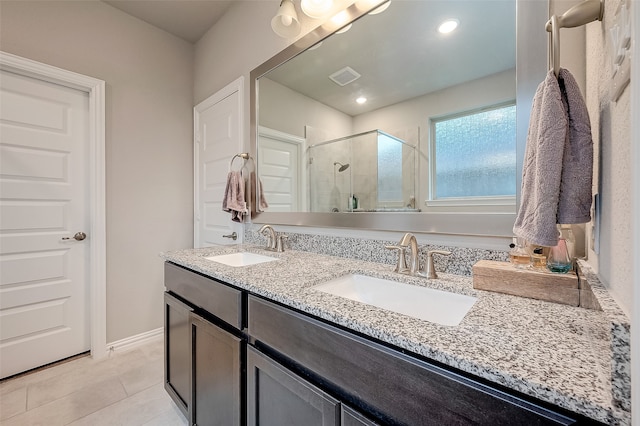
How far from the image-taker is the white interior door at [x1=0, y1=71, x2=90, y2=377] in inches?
67.1

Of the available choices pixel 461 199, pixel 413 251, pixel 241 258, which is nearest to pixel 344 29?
pixel 461 199

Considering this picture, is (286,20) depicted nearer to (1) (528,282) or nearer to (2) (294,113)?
(2) (294,113)

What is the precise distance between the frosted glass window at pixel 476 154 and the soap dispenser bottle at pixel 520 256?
0.57 feet

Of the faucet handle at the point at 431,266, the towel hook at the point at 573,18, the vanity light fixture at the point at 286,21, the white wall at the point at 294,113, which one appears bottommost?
Answer: the faucet handle at the point at 431,266

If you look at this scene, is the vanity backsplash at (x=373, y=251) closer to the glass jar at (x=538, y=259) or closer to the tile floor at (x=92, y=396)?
the glass jar at (x=538, y=259)

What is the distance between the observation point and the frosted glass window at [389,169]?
1137 millimetres

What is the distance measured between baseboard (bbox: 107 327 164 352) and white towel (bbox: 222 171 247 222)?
134 centimetres

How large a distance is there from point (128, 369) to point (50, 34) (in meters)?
2.34

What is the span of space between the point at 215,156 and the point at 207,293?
1463mm

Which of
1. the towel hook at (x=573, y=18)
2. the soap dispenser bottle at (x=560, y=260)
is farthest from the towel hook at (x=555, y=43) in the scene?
the soap dispenser bottle at (x=560, y=260)

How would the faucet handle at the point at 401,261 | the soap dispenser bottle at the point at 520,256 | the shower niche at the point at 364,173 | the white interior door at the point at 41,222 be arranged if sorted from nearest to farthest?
the soap dispenser bottle at the point at 520,256 → the faucet handle at the point at 401,261 → the shower niche at the point at 364,173 → the white interior door at the point at 41,222

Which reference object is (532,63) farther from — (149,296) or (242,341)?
(149,296)

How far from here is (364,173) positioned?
1263 millimetres

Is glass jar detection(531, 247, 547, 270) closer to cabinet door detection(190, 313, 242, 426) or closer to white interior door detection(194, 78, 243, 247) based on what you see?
cabinet door detection(190, 313, 242, 426)
